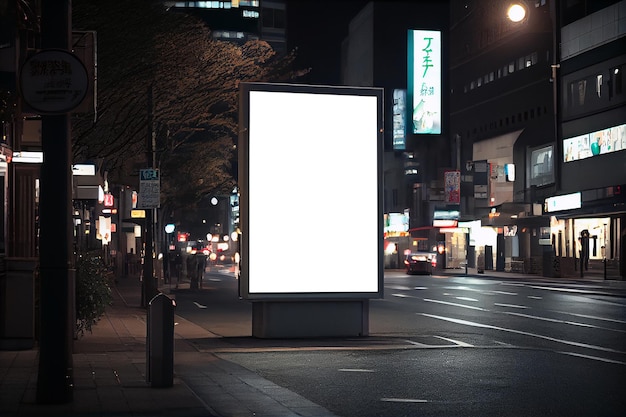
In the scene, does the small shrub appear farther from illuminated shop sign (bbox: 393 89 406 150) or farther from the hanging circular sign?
illuminated shop sign (bbox: 393 89 406 150)

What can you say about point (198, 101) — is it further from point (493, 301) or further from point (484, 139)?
point (484, 139)

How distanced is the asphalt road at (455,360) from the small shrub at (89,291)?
1.88 m

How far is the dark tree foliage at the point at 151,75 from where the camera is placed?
2417 centimetres

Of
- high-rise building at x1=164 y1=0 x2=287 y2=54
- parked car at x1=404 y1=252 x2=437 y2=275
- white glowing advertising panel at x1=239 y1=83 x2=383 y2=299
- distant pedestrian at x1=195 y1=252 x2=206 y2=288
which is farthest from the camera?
high-rise building at x1=164 y1=0 x2=287 y2=54

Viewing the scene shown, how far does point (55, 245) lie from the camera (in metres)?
10.1

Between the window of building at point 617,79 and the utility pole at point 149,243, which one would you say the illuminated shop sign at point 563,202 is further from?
the utility pole at point 149,243

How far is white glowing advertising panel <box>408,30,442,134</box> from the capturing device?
90500 millimetres

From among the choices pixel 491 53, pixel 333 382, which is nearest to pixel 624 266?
pixel 491 53

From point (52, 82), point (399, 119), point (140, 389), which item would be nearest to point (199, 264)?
point (140, 389)

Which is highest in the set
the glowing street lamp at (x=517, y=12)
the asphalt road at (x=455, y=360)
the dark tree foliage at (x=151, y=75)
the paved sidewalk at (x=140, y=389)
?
the dark tree foliage at (x=151, y=75)

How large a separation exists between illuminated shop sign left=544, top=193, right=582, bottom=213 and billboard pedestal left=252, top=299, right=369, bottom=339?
4297cm

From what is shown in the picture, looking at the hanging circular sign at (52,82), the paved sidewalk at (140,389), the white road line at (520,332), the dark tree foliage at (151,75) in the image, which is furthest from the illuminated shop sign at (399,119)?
the hanging circular sign at (52,82)

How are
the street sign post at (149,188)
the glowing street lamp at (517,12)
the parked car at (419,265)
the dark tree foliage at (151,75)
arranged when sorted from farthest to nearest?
the parked car at (419,265), the street sign post at (149,188), the dark tree foliage at (151,75), the glowing street lamp at (517,12)

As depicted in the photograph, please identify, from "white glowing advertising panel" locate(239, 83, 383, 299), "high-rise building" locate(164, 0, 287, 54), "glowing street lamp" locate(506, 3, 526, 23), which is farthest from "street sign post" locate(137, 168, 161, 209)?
"high-rise building" locate(164, 0, 287, 54)
